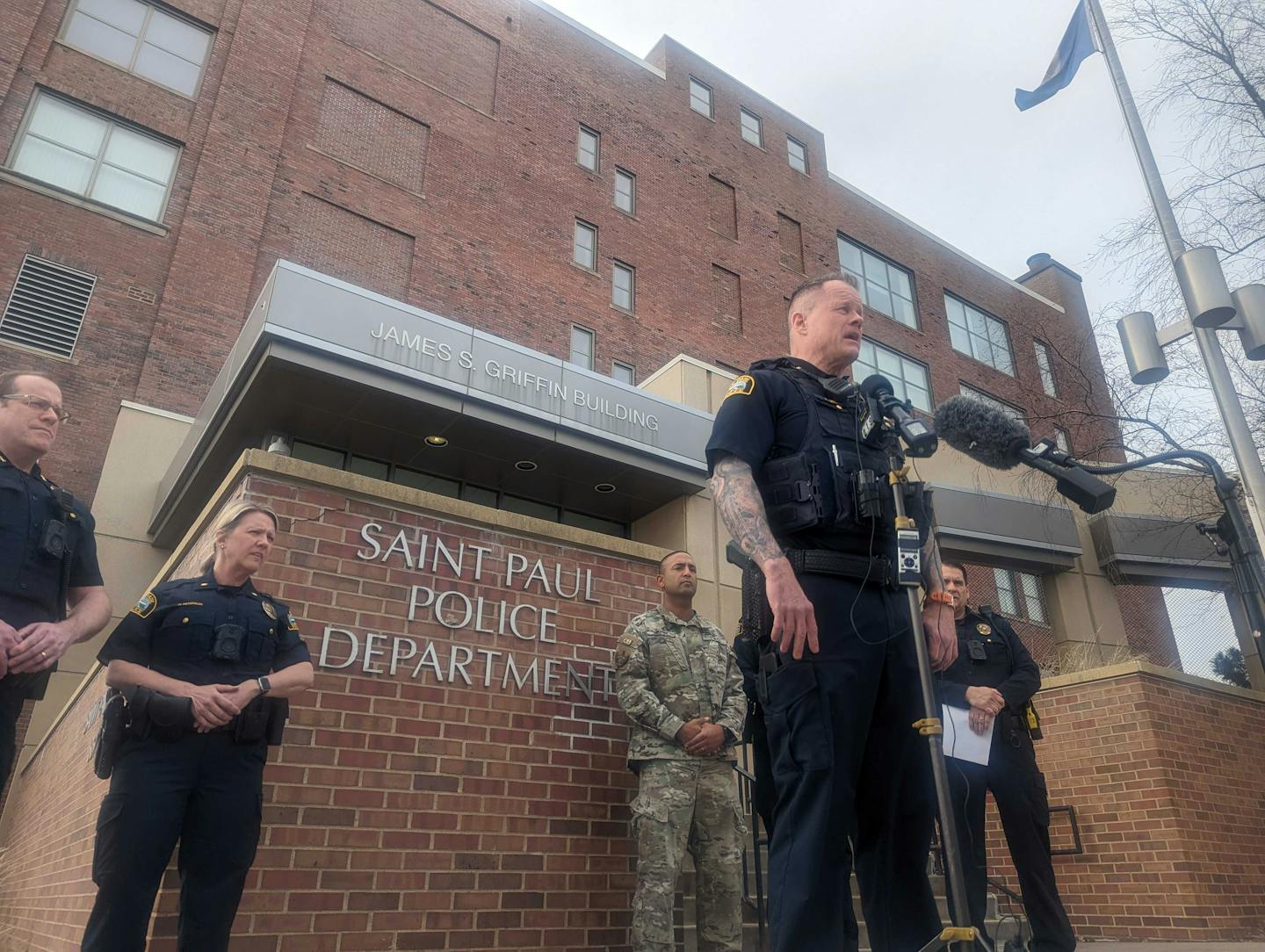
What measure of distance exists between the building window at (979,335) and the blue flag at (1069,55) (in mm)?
17803

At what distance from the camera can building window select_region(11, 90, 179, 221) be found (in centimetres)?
1378

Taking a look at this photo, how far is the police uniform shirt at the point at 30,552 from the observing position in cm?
311

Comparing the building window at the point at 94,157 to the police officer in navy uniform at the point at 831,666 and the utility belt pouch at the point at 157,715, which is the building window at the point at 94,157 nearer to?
the utility belt pouch at the point at 157,715

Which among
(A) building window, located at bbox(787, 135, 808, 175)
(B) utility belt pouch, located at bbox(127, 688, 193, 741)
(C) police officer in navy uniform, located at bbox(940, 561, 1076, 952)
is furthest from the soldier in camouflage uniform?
(A) building window, located at bbox(787, 135, 808, 175)

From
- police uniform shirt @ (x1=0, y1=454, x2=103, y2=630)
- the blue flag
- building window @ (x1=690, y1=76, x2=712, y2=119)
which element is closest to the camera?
police uniform shirt @ (x1=0, y1=454, x2=103, y2=630)

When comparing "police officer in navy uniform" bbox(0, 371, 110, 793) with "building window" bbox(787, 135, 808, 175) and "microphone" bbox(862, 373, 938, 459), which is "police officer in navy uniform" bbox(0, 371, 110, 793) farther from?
"building window" bbox(787, 135, 808, 175)

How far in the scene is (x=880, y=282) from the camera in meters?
26.1

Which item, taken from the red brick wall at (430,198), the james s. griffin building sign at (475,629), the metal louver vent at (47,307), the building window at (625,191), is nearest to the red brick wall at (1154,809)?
the james s. griffin building sign at (475,629)

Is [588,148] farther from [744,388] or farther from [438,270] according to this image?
[744,388]

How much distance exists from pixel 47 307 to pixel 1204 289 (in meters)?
14.6

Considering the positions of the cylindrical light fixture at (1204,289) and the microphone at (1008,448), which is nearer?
the microphone at (1008,448)

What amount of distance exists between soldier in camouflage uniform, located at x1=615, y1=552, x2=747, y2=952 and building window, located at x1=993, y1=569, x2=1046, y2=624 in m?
16.9

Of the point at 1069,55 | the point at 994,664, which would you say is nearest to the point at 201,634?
the point at 994,664

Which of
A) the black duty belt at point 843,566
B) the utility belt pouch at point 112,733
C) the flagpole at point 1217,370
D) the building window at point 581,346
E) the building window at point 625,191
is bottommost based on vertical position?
the utility belt pouch at point 112,733
